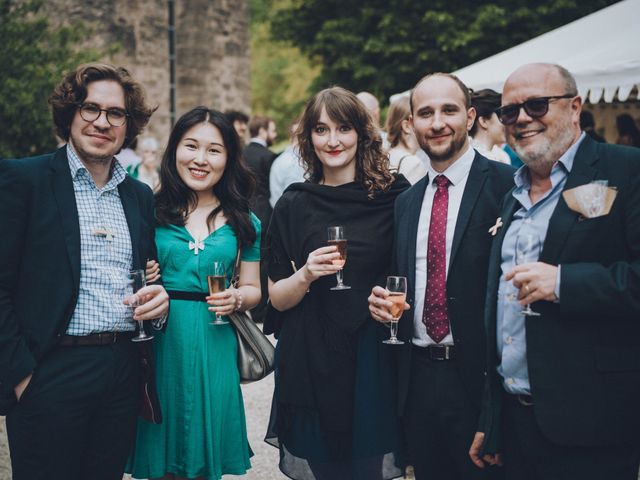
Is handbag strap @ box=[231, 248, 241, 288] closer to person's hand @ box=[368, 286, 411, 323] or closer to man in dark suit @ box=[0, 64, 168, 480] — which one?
man in dark suit @ box=[0, 64, 168, 480]

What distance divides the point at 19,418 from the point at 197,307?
97 cm

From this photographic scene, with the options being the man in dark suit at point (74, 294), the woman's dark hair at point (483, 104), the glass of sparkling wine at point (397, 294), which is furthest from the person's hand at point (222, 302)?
the woman's dark hair at point (483, 104)

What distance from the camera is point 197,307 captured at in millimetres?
3350

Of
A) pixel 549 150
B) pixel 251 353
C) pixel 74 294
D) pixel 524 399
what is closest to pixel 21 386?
pixel 74 294

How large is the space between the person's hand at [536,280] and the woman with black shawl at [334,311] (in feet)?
3.08

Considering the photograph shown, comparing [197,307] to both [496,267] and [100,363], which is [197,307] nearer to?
[100,363]

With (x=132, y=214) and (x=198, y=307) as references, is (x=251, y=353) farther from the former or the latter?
(x=132, y=214)

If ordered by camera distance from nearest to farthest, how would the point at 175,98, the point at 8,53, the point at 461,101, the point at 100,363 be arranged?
1. the point at 100,363
2. the point at 461,101
3. the point at 8,53
4. the point at 175,98

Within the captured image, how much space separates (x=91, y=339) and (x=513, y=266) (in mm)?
1830

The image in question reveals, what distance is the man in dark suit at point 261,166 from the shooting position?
315 inches

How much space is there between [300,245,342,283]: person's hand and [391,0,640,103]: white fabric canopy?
468cm

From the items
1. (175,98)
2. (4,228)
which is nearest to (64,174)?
(4,228)

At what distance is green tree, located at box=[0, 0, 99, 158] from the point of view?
870 cm

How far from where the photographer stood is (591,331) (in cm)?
238
